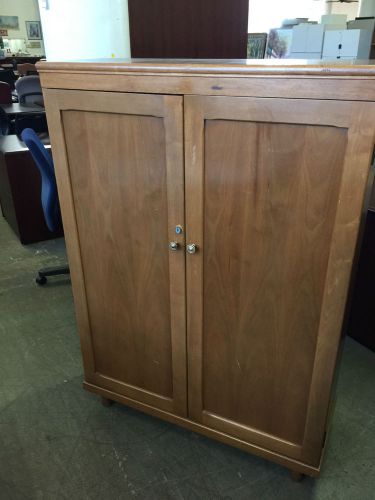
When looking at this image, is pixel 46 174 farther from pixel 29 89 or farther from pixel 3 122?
pixel 29 89

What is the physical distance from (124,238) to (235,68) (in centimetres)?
57

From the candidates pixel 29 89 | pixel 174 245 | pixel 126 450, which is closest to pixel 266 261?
pixel 174 245

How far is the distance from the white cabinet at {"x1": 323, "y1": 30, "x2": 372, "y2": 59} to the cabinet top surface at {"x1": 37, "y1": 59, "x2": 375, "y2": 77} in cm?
563

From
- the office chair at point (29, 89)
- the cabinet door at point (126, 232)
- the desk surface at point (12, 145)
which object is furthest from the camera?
the office chair at point (29, 89)

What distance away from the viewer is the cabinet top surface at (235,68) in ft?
2.49

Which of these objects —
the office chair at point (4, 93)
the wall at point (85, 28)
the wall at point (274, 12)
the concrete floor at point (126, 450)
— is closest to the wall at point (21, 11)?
the wall at point (274, 12)

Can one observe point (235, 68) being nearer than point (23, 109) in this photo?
Yes

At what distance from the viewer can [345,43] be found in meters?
5.68

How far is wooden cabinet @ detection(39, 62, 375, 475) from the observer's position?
0.85 metres

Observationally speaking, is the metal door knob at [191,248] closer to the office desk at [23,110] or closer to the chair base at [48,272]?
the chair base at [48,272]

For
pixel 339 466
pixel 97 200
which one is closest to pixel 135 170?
pixel 97 200

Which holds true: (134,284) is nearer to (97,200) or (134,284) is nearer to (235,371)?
(97,200)

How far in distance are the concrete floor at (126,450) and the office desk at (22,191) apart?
1.18 metres

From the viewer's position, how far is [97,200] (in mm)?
1184
